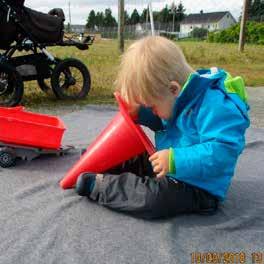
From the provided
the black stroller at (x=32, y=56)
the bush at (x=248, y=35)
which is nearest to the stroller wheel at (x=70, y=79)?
the black stroller at (x=32, y=56)

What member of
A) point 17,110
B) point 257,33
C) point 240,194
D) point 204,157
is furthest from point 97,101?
point 257,33

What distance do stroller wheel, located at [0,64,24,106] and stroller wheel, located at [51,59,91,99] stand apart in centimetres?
41

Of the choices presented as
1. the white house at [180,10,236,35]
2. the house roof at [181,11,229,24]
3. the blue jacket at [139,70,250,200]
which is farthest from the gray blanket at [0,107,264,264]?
the house roof at [181,11,229,24]

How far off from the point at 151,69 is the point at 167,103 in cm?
15

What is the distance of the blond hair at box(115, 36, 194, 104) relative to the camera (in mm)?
1534

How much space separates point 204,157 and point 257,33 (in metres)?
21.7

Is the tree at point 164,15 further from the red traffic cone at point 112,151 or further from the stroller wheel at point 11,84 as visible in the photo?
the red traffic cone at point 112,151

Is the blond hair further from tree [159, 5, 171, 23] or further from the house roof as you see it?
the house roof

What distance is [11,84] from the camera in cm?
349

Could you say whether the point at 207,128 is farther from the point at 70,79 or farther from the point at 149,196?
the point at 70,79

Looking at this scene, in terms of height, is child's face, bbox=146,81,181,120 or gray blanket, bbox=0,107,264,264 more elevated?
child's face, bbox=146,81,181,120

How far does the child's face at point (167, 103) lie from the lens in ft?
5.15

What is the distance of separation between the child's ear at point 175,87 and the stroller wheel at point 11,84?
2118 millimetres

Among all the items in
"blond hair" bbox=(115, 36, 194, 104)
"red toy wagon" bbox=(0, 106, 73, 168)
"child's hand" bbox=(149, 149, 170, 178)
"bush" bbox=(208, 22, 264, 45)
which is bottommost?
"bush" bbox=(208, 22, 264, 45)
